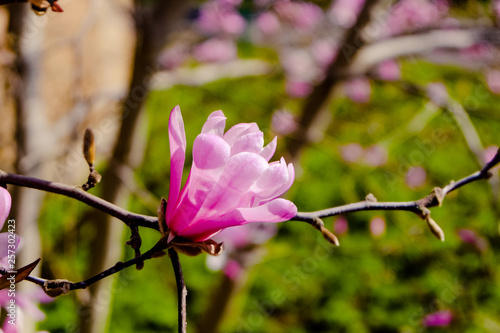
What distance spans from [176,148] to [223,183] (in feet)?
0.19

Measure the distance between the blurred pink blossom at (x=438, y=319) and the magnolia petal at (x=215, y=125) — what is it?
193 cm

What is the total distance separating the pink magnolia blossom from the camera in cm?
42

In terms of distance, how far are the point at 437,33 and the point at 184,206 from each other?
69.5 inches

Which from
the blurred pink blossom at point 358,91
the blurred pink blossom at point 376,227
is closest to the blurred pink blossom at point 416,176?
the blurred pink blossom at point 376,227

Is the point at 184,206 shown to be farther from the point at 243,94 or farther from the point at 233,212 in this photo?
the point at 243,94

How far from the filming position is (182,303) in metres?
0.37

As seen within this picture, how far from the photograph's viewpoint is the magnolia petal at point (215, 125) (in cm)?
45

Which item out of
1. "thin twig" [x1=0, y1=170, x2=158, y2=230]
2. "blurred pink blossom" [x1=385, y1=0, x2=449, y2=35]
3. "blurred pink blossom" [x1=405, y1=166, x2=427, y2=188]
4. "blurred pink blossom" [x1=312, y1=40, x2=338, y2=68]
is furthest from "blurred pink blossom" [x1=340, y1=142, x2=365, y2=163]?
"thin twig" [x1=0, y1=170, x2=158, y2=230]

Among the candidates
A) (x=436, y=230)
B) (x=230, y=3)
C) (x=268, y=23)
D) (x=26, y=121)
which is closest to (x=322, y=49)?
(x=268, y=23)

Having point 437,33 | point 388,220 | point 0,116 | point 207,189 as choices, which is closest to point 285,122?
point 388,220

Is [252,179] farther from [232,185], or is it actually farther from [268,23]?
[268,23]

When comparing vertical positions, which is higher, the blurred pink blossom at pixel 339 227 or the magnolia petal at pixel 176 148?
the magnolia petal at pixel 176 148

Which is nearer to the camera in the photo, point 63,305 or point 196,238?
point 196,238

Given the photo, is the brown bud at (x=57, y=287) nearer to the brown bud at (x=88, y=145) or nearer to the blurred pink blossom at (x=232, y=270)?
the brown bud at (x=88, y=145)
